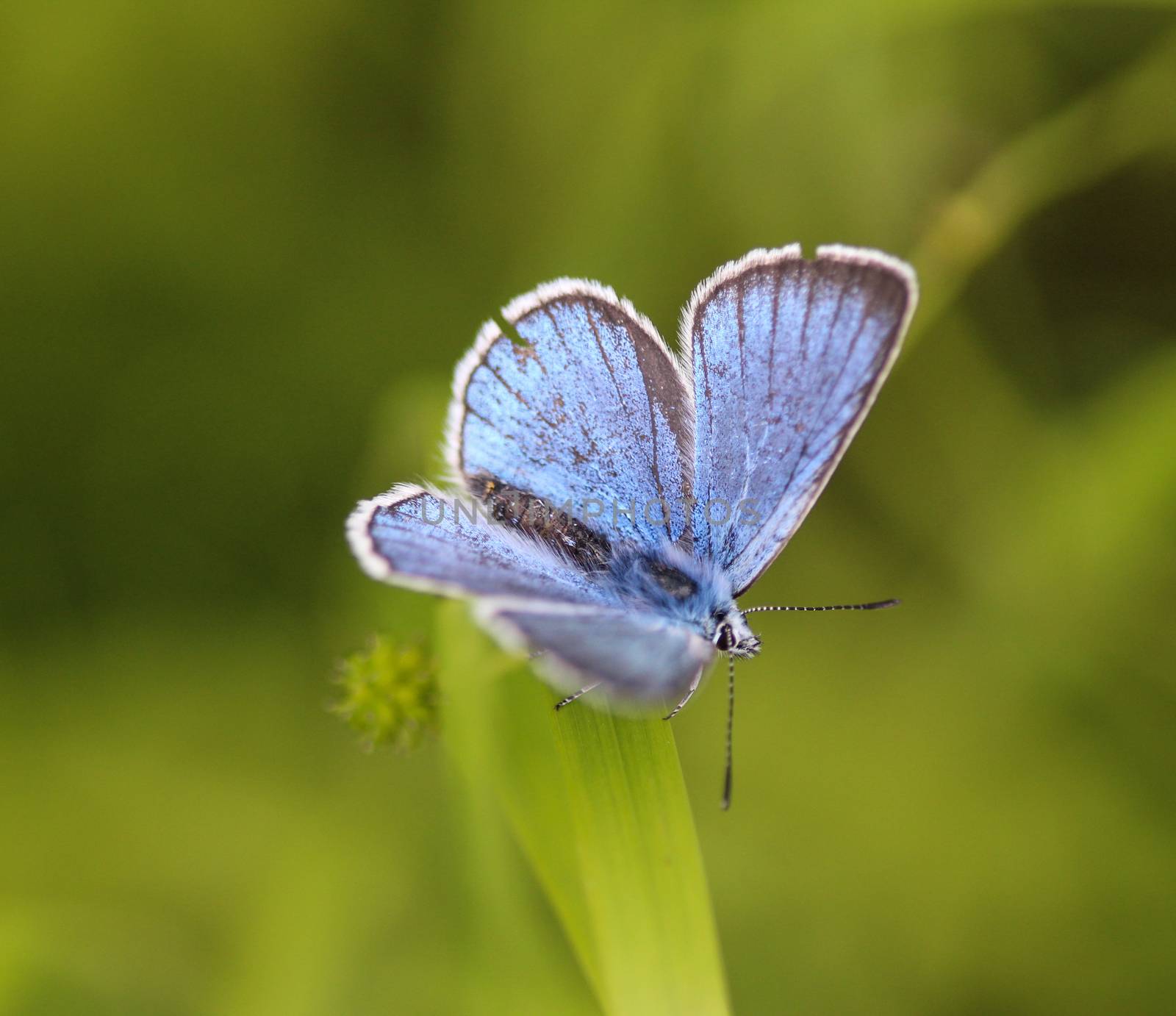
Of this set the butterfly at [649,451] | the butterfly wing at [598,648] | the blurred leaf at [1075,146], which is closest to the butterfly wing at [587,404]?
the butterfly at [649,451]

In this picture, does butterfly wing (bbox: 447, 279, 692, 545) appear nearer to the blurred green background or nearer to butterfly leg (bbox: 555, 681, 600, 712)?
the blurred green background

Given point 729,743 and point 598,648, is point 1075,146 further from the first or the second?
point 598,648

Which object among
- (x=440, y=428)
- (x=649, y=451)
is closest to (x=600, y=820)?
(x=649, y=451)

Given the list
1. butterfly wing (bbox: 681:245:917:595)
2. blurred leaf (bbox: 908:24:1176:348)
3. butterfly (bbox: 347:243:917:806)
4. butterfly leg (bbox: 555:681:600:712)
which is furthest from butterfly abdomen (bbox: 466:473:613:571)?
blurred leaf (bbox: 908:24:1176:348)

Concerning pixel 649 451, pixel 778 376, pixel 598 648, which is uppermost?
pixel 778 376

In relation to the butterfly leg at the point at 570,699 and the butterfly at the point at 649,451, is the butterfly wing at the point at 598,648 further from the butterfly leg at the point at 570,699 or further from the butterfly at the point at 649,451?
→ the butterfly leg at the point at 570,699

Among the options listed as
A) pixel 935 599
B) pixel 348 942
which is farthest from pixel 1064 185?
pixel 348 942

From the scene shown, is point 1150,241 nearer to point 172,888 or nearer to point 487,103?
point 487,103
